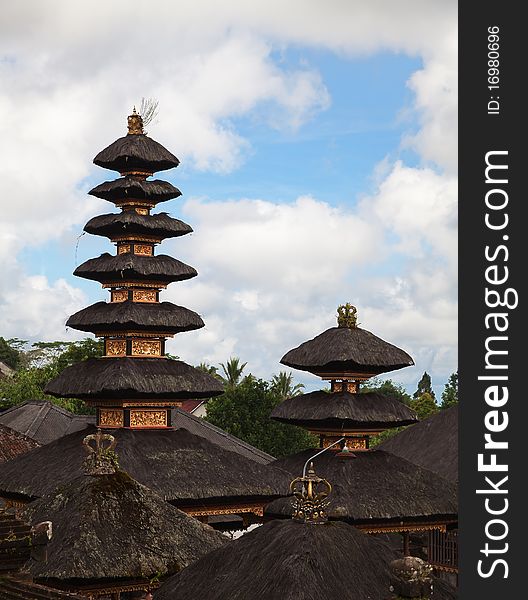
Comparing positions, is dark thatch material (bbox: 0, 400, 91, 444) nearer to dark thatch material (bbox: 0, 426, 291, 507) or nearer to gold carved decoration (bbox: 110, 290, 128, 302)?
gold carved decoration (bbox: 110, 290, 128, 302)

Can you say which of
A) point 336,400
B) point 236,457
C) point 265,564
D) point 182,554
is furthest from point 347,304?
point 265,564

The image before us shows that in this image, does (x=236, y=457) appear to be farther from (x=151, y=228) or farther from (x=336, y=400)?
(x=151, y=228)

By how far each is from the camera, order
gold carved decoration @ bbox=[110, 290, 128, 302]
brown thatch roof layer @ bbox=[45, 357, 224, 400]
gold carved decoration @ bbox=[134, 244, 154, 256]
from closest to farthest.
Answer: brown thatch roof layer @ bbox=[45, 357, 224, 400] < gold carved decoration @ bbox=[110, 290, 128, 302] < gold carved decoration @ bbox=[134, 244, 154, 256]

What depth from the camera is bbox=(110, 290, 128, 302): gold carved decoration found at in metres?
32.3

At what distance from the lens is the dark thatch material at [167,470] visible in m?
27.7

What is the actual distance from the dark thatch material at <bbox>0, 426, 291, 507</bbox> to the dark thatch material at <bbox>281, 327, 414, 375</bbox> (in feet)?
11.3

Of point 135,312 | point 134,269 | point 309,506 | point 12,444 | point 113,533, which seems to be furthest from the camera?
point 12,444

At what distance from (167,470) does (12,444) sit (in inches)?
491

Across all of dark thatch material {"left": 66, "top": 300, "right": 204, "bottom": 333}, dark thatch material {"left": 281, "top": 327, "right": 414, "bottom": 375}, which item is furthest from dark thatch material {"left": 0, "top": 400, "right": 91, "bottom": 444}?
dark thatch material {"left": 281, "top": 327, "right": 414, "bottom": 375}

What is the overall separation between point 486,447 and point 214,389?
64.9 feet

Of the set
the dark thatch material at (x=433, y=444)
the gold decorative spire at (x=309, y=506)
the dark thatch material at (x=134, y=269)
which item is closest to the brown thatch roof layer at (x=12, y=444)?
the dark thatch material at (x=134, y=269)

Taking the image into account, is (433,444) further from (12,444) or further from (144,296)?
(12,444)

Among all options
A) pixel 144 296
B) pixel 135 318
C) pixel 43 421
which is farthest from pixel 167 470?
pixel 43 421

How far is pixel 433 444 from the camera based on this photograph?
37.6 metres
